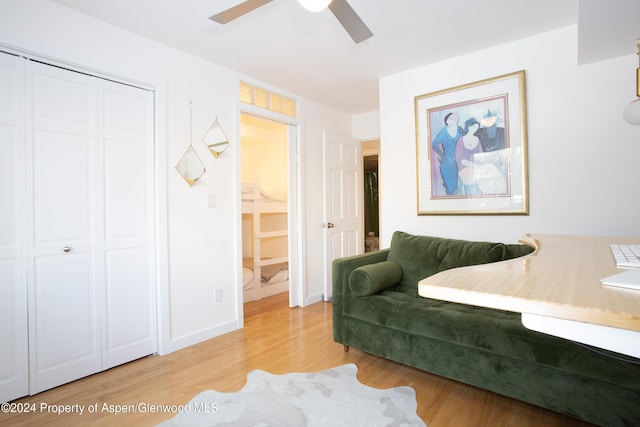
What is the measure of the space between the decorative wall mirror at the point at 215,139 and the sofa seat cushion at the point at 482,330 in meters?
1.69

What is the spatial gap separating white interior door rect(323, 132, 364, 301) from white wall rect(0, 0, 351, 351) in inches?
48.4

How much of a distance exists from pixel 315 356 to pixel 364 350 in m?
0.37

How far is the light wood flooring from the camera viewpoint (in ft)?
5.49

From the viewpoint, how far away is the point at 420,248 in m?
2.64

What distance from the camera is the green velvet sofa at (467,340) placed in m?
1.46

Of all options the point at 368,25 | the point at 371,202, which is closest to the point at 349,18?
the point at 368,25

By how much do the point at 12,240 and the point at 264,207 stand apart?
256 cm

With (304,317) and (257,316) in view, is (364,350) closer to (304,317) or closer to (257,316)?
(304,317)

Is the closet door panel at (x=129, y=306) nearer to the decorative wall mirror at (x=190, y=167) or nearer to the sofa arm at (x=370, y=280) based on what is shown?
the decorative wall mirror at (x=190, y=167)

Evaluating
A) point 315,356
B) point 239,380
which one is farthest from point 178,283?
point 315,356

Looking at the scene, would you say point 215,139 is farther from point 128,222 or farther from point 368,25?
point 368,25

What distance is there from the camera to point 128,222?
2336 mm

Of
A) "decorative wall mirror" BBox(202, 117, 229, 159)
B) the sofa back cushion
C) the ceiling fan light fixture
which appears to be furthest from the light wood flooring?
the ceiling fan light fixture

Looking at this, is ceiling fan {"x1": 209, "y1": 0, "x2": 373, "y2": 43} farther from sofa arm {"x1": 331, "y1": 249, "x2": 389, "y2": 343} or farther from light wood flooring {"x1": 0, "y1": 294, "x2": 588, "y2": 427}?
light wood flooring {"x1": 0, "y1": 294, "x2": 588, "y2": 427}
